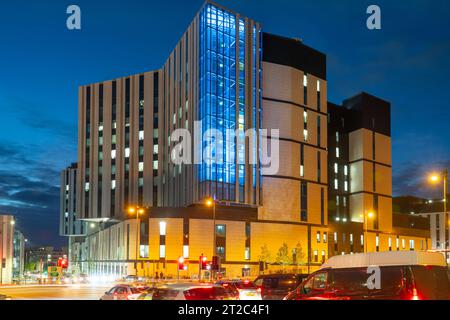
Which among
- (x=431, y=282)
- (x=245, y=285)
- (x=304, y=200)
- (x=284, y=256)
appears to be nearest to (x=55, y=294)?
(x=245, y=285)

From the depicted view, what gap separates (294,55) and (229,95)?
2070cm

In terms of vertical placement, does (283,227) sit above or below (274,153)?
below

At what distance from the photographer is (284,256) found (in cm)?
10538

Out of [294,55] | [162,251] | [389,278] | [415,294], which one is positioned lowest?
[162,251]

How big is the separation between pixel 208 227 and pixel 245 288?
6723 cm

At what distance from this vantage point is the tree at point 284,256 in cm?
10456

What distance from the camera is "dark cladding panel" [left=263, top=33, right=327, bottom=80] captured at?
111188 mm

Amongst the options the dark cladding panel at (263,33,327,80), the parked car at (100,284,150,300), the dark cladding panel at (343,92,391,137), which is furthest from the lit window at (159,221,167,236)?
the parked car at (100,284,150,300)

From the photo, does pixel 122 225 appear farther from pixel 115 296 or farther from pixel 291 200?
pixel 115 296

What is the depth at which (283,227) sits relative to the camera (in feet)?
358

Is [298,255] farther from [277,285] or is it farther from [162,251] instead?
[277,285]

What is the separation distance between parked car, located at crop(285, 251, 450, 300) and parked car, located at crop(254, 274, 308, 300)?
58.5 feet

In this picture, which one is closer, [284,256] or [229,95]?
[229,95]
